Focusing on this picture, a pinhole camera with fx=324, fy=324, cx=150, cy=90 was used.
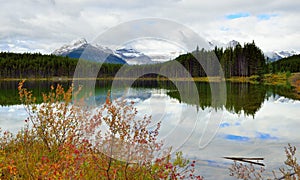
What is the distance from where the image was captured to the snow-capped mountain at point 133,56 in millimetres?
6379

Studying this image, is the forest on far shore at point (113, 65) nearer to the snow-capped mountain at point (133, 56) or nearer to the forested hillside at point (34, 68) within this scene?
the forested hillside at point (34, 68)

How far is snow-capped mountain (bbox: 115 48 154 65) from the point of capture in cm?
638

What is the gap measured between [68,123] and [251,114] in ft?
52.5

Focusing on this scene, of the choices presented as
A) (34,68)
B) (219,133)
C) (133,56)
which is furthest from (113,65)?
(133,56)

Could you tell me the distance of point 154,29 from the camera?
6.36 meters

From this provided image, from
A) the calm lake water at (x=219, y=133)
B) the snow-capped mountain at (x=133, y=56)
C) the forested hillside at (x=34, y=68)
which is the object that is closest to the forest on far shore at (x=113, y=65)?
the forested hillside at (x=34, y=68)

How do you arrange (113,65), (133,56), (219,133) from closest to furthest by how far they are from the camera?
1. (133,56)
2. (219,133)
3. (113,65)

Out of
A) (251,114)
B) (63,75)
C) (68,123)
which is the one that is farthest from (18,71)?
(68,123)

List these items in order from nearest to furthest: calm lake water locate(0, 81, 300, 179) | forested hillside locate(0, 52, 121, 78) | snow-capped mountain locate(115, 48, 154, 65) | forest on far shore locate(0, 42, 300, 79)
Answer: snow-capped mountain locate(115, 48, 154, 65)
calm lake water locate(0, 81, 300, 179)
forest on far shore locate(0, 42, 300, 79)
forested hillside locate(0, 52, 121, 78)

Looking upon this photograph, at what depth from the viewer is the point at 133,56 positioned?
6.88 m

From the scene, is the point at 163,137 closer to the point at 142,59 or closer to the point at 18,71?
the point at 142,59

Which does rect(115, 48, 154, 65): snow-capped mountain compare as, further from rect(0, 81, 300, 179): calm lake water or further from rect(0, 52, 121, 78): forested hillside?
rect(0, 52, 121, 78): forested hillside

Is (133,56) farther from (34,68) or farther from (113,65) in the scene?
(34,68)

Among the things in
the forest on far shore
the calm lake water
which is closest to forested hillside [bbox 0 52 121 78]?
the forest on far shore
